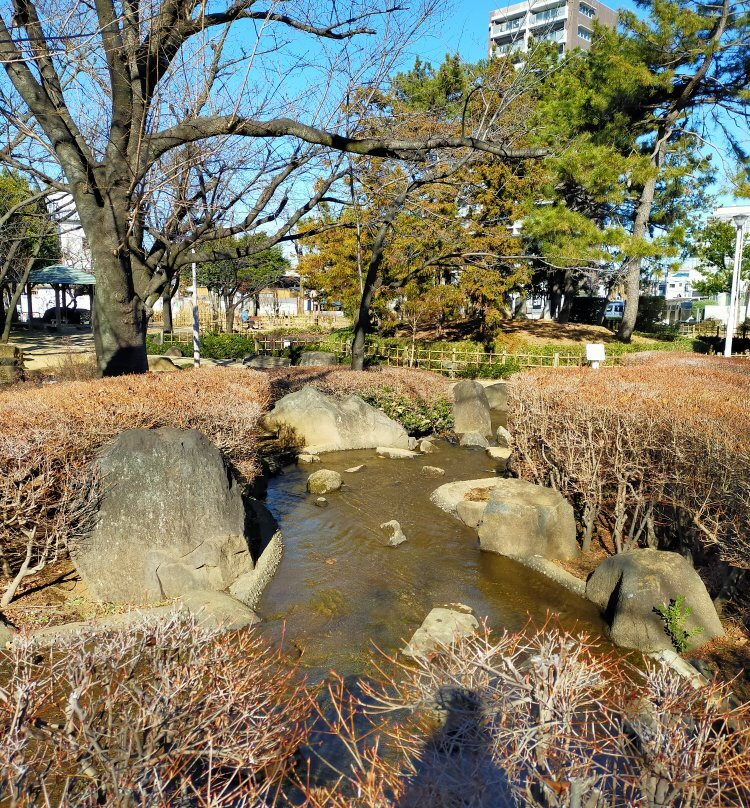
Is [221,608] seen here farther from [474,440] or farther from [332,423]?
[474,440]

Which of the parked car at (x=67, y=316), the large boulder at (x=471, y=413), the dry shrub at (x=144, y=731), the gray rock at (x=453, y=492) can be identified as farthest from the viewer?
the parked car at (x=67, y=316)

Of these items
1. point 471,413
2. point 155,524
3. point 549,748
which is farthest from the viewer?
point 471,413

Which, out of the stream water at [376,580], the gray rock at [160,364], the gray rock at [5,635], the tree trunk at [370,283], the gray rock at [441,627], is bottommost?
the stream water at [376,580]

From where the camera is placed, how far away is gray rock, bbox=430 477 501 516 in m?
8.29

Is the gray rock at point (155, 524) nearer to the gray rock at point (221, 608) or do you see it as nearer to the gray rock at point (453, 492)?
the gray rock at point (221, 608)

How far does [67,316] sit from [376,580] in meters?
41.3

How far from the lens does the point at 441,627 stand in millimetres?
5062

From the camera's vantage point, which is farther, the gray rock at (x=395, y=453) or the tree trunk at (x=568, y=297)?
the tree trunk at (x=568, y=297)

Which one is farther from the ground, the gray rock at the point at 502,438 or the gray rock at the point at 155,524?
the gray rock at the point at 155,524

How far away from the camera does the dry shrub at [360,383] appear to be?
1417 centimetres

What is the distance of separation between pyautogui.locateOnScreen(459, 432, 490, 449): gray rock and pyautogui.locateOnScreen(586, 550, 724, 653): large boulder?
23.8ft

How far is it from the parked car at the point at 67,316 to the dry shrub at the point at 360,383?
29.9 metres

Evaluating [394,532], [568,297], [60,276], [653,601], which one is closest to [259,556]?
[394,532]

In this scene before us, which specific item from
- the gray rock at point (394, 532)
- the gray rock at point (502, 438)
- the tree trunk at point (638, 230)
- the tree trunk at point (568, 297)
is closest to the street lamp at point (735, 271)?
the tree trunk at point (638, 230)
